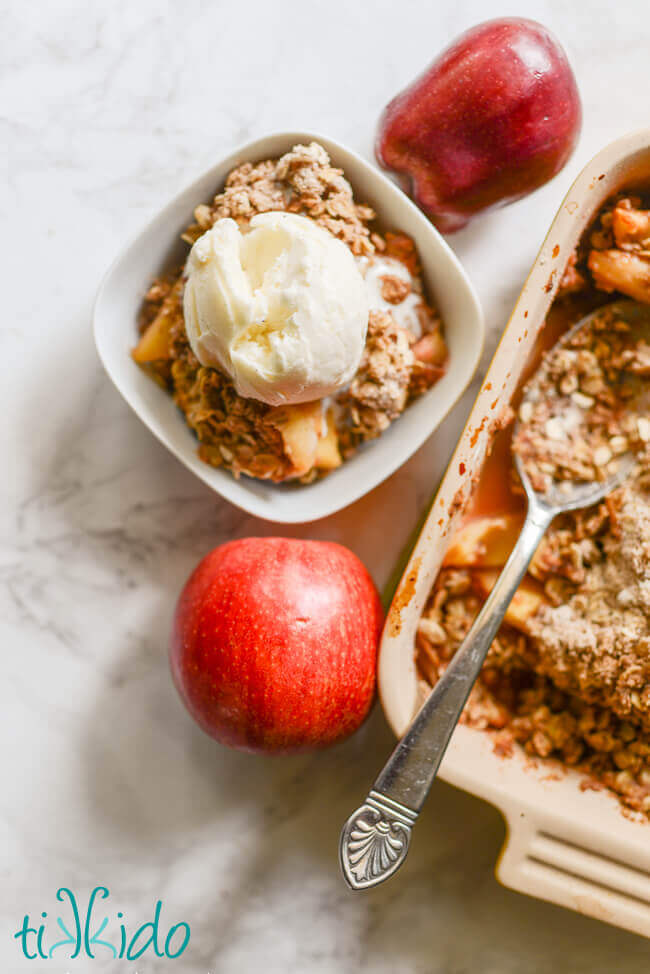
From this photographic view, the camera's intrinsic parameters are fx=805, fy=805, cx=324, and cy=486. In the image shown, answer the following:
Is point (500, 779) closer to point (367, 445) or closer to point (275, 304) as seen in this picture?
point (367, 445)

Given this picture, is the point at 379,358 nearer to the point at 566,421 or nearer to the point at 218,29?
the point at 566,421

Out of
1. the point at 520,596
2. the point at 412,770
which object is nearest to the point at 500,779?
the point at 412,770

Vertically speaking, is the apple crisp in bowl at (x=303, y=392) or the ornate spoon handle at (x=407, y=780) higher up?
the apple crisp in bowl at (x=303, y=392)

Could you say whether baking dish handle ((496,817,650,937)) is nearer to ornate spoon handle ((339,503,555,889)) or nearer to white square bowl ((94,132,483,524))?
ornate spoon handle ((339,503,555,889))

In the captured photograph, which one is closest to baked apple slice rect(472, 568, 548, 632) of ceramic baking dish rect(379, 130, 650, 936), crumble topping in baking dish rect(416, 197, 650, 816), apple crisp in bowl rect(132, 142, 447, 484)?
crumble topping in baking dish rect(416, 197, 650, 816)

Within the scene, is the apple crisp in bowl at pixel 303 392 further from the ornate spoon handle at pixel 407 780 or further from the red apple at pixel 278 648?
the ornate spoon handle at pixel 407 780

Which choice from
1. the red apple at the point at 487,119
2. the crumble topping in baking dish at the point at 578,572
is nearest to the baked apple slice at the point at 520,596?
the crumble topping in baking dish at the point at 578,572
